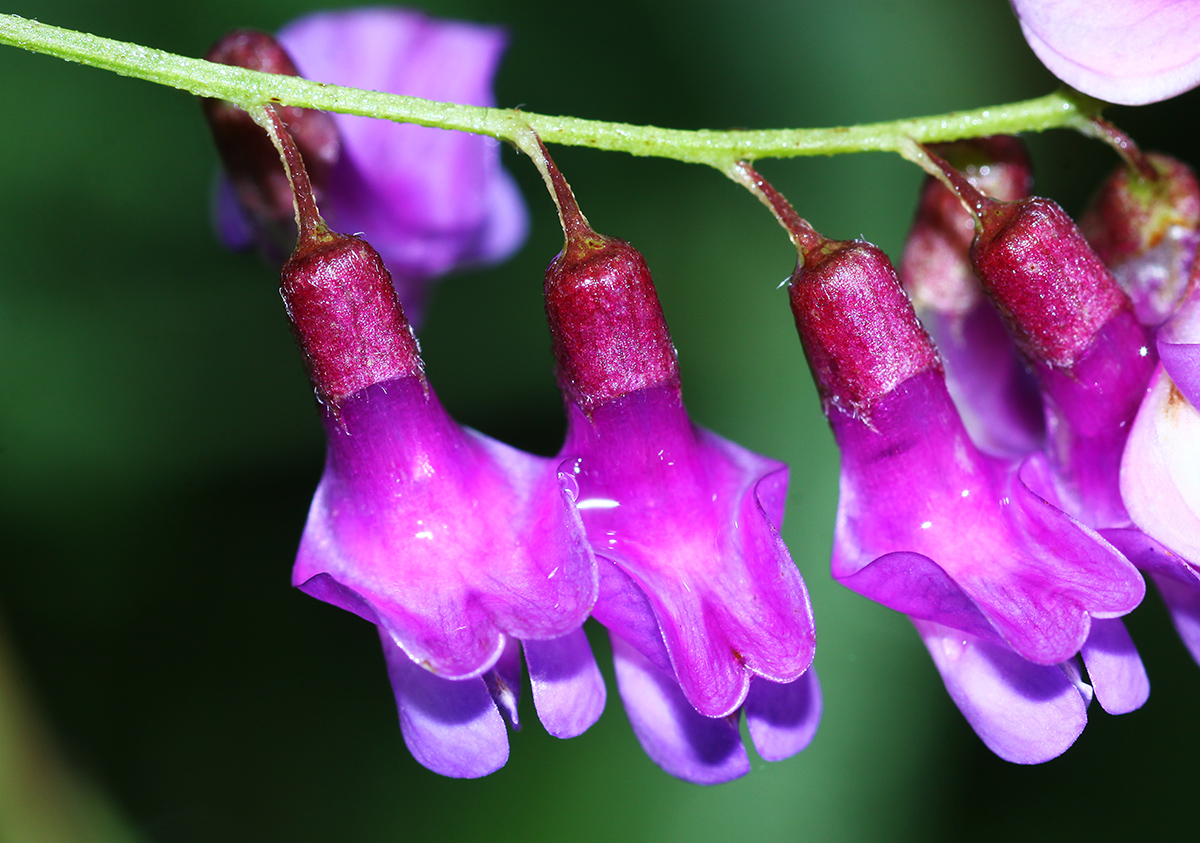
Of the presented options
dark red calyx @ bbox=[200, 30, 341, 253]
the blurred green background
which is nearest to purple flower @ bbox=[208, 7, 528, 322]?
dark red calyx @ bbox=[200, 30, 341, 253]

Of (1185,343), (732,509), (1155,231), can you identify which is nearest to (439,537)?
(732,509)

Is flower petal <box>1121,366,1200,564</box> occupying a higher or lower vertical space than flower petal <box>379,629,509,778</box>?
higher

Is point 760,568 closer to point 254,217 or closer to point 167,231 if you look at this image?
point 254,217

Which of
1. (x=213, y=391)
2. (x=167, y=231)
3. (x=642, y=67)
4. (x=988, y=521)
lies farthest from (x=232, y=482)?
(x=988, y=521)

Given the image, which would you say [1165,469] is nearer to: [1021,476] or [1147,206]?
[1021,476]

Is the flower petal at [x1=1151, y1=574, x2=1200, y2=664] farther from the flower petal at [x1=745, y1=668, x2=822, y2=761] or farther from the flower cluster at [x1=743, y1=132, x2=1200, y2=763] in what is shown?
the flower petal at [x1=745, y1=668, x2=822, y2=761]

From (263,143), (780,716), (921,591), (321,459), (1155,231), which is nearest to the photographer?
(921,591)

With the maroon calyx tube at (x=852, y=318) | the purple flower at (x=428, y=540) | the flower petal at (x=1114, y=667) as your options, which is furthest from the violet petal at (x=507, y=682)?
the flower petal at (x=1114, y=667)
